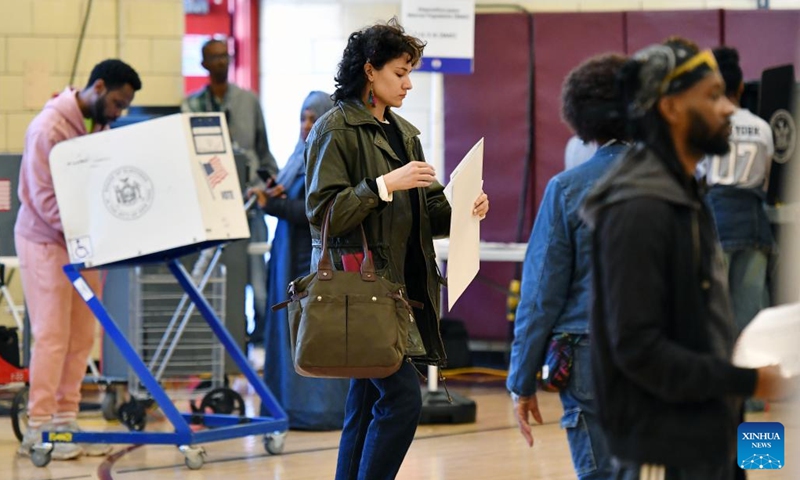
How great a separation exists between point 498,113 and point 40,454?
4.11m

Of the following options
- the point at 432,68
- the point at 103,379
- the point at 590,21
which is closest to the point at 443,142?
the point at 590,21

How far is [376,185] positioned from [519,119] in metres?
4.97

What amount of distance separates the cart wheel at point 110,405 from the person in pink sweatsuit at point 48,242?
2.68ft

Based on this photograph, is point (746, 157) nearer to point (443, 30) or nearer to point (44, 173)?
point (443, 30)

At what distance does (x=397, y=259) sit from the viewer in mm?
3391

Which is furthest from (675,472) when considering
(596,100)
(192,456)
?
(192,456)

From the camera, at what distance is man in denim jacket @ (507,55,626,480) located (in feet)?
9.39

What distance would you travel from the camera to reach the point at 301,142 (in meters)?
5.78

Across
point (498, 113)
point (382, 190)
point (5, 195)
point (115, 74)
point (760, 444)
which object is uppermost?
point (115, 74)

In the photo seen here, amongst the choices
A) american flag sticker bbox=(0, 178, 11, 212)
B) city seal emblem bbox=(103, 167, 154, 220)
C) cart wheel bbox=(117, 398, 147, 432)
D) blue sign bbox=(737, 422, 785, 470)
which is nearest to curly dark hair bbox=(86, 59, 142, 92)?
city seal emblem bbox=(103, 167, 154, 220)

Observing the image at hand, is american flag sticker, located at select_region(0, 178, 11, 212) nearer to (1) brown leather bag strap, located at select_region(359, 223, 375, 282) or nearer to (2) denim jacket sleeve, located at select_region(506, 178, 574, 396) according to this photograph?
(1) brown leather bag strap, located at select_region(359, 223, 375, 282)

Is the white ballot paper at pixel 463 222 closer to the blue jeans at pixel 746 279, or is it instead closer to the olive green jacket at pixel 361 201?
the olive green jacket at pixel 361 201

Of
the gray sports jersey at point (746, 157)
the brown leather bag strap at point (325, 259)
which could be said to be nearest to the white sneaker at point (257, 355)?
the gray sports jersey at point (746, 157)

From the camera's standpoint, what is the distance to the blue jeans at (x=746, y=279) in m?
6.09
